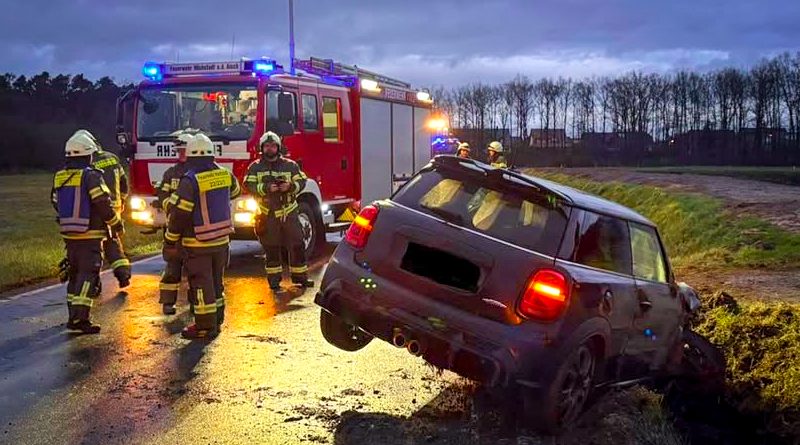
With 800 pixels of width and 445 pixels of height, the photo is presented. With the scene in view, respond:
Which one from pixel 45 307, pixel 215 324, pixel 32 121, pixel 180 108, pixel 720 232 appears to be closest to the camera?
pixel 215 324

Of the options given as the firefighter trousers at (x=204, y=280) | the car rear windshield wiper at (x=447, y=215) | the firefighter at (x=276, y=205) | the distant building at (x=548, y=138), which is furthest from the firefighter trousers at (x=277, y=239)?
the distant building at (x=548, y=138)

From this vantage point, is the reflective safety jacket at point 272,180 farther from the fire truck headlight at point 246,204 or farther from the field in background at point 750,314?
the field in background at point 750,314

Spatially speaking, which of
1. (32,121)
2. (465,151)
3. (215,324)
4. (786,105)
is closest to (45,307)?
(215,324)

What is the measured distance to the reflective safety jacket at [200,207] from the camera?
22.7 feet

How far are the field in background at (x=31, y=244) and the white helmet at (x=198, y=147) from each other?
4.05m

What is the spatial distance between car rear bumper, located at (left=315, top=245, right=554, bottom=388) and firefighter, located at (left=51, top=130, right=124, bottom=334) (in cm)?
277

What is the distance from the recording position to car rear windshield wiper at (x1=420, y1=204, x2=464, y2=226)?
5107 millimetres

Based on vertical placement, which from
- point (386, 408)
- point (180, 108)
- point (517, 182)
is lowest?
point (386, 408)

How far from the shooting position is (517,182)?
5.13 meters

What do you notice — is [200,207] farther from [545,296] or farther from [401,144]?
[401,144]

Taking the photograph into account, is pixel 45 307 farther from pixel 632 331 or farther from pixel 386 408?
pixel 632 331

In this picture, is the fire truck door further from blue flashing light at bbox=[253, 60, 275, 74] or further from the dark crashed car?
the dark crashed car

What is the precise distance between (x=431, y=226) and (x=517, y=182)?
0.60 metres

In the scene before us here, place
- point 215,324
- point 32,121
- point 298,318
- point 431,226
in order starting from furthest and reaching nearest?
point 32,121 → point 298,318 → point 215,324 → point 431,226
